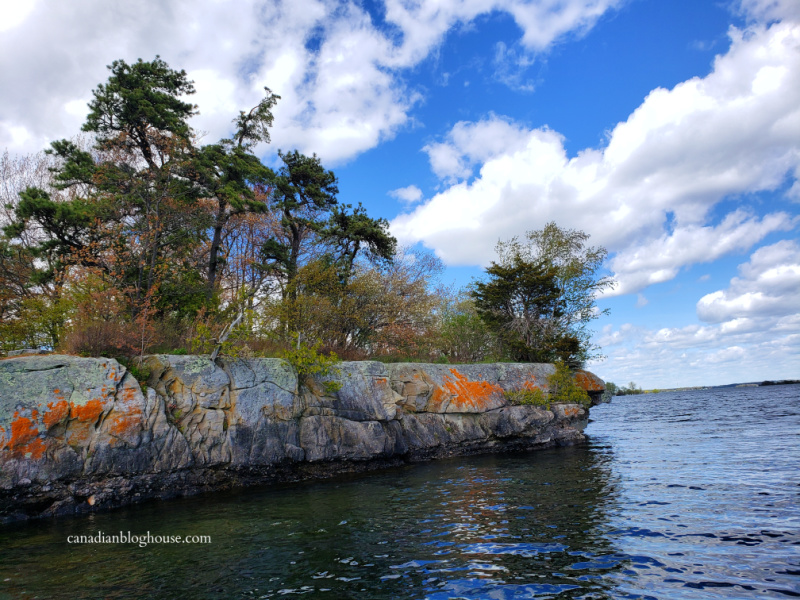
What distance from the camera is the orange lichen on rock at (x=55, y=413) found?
1077 centimetres

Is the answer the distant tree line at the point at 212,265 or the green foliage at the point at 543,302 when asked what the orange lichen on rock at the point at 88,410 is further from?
the green foliage at the point at 543,302

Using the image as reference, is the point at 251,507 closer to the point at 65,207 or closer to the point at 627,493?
the point at 627,493

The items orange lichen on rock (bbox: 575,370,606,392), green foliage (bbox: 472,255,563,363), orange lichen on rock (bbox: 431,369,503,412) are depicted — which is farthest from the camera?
green foliage (bbox: 472,255,563,363)

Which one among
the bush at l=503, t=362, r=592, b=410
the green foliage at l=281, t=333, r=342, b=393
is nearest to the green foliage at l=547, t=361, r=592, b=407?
the bush at l=503, t=362, r=592, b=410

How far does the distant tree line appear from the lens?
15266 mm

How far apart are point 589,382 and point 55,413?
970 inches

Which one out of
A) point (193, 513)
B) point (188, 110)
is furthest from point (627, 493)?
point (188, 110)

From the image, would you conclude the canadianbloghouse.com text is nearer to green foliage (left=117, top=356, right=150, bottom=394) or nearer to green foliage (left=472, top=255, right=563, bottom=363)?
green foliage (left=117, top=356, right=150, bottom=394)

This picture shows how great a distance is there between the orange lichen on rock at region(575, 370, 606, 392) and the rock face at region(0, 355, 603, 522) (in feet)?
23.7

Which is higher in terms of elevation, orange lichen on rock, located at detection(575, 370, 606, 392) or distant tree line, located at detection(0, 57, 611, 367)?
distant tree line, located at detection(0, 57, 611, 367)

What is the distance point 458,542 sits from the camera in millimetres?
7527

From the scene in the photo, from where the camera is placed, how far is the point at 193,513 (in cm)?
1039

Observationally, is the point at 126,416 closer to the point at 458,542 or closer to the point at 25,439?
the point at 25,439

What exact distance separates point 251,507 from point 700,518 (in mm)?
10004
